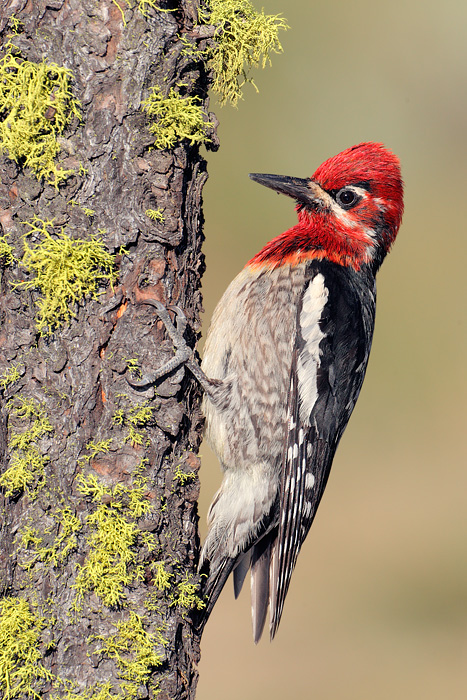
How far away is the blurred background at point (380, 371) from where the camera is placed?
17.3 feet

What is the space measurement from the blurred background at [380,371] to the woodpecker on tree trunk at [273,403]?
9.02ft

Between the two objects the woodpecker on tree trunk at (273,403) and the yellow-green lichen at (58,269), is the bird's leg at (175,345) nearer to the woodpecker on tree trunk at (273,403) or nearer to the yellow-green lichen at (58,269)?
the yellow-green lichen at (58,269)

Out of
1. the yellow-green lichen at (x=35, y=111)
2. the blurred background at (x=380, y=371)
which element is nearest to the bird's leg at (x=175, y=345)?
the yellow-green lichen at (x=35, y=111)

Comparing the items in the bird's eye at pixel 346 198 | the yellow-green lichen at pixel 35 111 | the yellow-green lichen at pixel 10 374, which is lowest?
the yellow-green lichen at pixel 10 374

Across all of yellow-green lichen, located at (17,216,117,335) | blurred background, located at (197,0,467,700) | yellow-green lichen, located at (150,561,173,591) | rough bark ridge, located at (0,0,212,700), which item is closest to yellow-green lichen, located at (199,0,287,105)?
rough bark ridge, located at (0,0,212,700)

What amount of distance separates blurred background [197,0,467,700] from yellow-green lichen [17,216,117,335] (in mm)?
3835

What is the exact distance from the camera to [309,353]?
8.95 feet

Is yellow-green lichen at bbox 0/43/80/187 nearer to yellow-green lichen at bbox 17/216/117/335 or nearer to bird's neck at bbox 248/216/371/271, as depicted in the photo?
yellow-green lichen at bbox 17/216/117/335

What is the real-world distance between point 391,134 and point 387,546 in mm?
4567

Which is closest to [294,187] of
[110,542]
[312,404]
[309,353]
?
[309,353]

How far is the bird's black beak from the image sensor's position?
9.63ft

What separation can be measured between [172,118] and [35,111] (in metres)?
0.40

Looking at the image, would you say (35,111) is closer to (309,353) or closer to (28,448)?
(28,448)

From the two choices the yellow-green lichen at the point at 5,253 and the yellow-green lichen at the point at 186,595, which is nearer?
the yellow-green lichen at the point at 5,253
